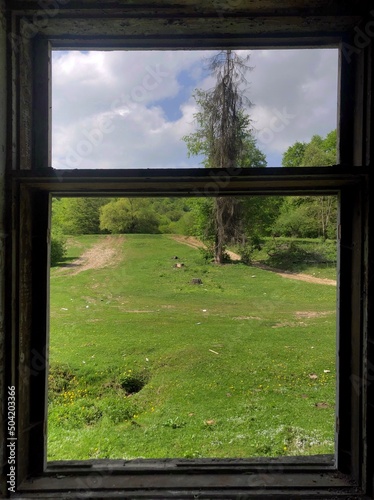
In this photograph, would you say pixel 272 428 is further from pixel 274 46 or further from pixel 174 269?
pixel 274 46

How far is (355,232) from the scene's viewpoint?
4.59 feet

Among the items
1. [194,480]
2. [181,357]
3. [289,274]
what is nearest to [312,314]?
[289,274]

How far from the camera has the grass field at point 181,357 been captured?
152 cm

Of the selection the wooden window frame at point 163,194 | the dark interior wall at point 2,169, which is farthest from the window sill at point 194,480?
the dark interior wall at point 2,169

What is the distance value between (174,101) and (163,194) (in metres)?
0.55

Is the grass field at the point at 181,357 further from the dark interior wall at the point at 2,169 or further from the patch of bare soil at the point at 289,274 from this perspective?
the dark interior wall at the point at 2,169

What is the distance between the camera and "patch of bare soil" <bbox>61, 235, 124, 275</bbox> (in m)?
1.68

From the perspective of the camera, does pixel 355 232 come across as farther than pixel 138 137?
No

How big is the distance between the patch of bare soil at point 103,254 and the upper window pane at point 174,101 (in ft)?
1.39

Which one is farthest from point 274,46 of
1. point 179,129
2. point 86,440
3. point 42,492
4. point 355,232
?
point 42,492

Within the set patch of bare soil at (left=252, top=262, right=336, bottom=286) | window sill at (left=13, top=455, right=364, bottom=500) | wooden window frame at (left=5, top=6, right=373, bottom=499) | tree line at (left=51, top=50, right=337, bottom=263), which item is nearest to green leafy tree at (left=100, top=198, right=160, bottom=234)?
tree line at (left=51, top=50, right=337, bottom=263)

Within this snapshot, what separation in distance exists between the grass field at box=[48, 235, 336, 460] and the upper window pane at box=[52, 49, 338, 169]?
0.50 m

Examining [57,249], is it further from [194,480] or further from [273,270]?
[194,480]

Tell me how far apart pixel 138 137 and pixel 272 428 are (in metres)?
1.68
